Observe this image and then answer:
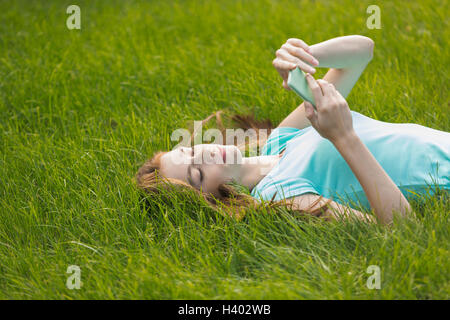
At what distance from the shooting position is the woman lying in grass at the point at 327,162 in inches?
77.0

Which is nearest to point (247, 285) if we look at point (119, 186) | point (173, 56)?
point (119, 186)

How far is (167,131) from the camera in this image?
3.12 metres

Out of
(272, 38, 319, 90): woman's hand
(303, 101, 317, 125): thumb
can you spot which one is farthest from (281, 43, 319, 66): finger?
(303, 101, 317, 125): thumb

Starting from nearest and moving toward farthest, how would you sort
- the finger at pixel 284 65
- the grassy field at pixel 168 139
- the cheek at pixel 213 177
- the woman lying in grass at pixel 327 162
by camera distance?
the grassy field at pixel 168 139 < the woman lying in grass at pixel 327 162 < the finger at pixel 284 65 < the cheek at pixel 213 177

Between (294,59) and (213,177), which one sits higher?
(294,59)

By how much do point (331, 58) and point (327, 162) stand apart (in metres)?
0.51

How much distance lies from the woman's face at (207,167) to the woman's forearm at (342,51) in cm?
62

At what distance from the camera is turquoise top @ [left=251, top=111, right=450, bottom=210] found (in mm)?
2107

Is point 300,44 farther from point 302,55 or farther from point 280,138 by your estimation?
point 280,138

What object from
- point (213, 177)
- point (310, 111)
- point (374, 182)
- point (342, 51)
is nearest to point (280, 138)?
point (213, 177)

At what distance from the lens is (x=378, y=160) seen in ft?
7.04

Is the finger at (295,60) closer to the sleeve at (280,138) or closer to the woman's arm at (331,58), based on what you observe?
the woman's arm at (331,58)

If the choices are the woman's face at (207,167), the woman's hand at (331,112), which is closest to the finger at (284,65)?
the woman's hand at (331,112)

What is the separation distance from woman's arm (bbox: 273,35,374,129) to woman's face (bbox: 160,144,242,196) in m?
0.46
